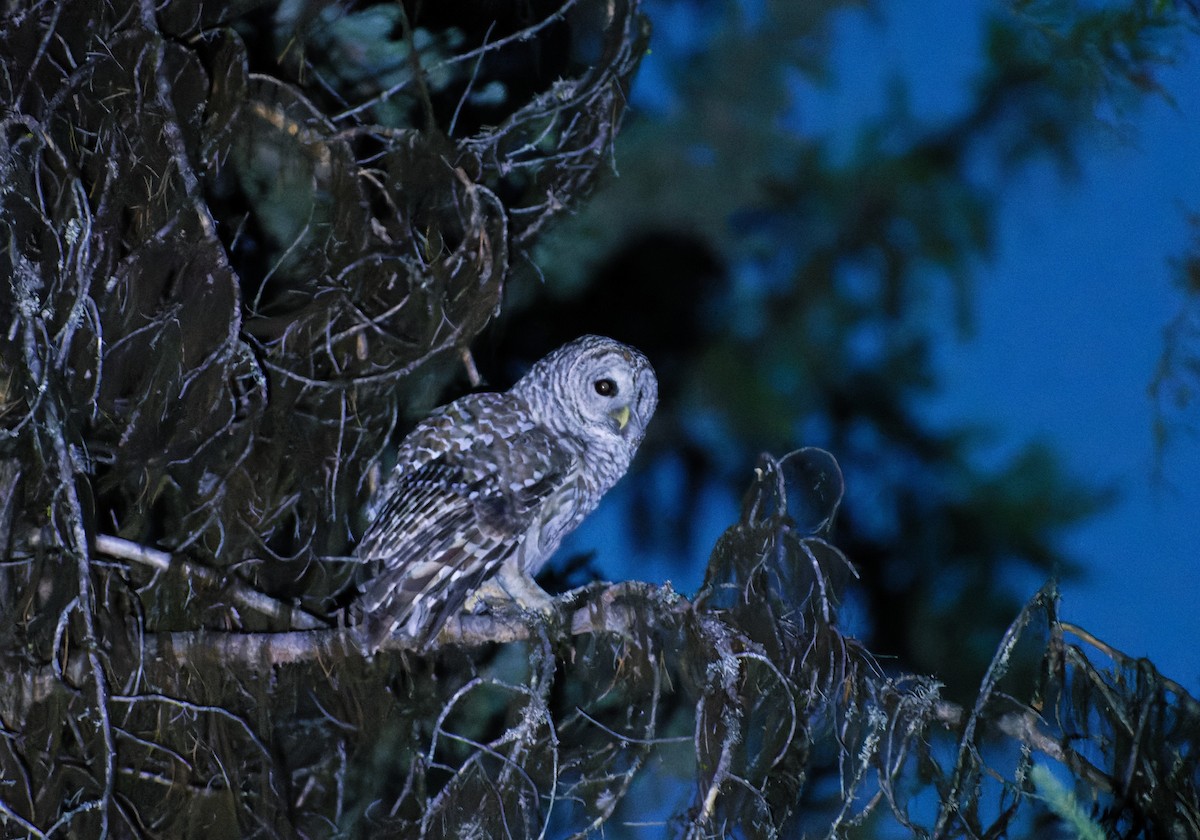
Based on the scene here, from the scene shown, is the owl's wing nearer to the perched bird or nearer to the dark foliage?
the perched bird

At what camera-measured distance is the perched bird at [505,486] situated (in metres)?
1.18

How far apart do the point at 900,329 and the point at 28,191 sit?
3.68 ft

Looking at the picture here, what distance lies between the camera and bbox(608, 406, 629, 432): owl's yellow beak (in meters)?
1.21

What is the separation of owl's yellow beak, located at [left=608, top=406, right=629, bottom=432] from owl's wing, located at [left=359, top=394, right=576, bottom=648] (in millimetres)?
71

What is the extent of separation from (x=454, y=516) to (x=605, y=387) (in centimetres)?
23

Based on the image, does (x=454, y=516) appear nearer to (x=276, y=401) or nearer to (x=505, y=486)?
(x=505, y=486)

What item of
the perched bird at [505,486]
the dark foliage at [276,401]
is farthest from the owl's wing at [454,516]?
the dark foliage at [276,401]

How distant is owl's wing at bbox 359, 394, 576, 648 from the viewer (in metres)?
1.18

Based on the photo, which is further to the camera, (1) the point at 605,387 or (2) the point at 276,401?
(2) the point at 276,401

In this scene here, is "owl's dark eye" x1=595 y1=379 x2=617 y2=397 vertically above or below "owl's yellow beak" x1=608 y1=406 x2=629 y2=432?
above

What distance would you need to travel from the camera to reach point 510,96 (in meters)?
1.35

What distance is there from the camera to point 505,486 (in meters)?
1.21

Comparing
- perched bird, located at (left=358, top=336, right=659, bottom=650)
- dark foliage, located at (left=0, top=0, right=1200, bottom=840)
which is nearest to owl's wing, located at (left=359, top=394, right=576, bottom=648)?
perched bird, located at (left=358, top=336, right=659, bottom=650)

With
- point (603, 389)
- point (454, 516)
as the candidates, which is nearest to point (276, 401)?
point (454, 516)
